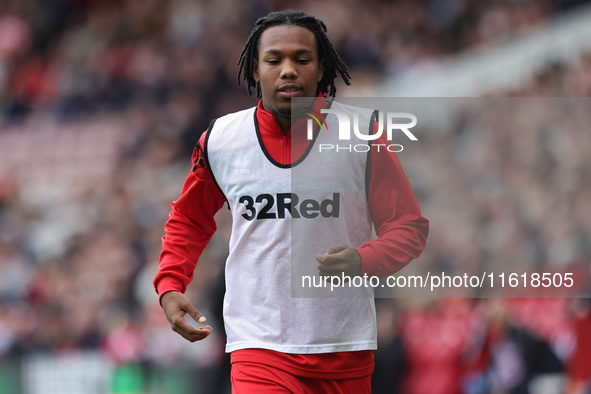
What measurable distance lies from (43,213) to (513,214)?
6.47 metres

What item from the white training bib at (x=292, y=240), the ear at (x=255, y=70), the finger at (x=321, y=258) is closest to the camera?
the finger at (x=321, y=258)

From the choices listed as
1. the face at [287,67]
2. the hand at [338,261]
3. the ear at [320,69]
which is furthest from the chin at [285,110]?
the hand at [338,261]

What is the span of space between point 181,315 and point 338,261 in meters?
0.66

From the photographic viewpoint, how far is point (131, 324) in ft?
26.4

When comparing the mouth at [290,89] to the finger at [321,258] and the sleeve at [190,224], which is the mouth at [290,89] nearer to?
the sleeve at [190,224]

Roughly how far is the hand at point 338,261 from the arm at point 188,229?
25.6 inches

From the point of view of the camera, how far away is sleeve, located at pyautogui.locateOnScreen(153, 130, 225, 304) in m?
3.53

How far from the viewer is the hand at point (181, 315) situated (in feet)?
10.7

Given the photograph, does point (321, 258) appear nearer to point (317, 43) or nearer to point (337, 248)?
point (337, 248)

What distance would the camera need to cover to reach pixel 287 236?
3369 mm

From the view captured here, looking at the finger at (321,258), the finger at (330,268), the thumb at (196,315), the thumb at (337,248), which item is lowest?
the thumb at (196,315)

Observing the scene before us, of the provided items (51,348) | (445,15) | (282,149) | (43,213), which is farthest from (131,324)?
(282,149)

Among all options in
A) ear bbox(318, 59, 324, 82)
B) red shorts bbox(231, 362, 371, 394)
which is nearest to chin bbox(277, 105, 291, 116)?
ear bbox(318, 59, 324, 82)

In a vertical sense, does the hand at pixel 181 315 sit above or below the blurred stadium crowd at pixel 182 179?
below
